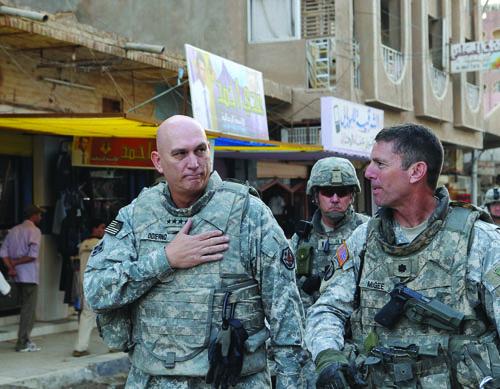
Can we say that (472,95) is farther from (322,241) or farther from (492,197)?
(322,241)

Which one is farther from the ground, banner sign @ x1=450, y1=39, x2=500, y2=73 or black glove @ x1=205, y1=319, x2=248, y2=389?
banner sign @ x1=450, y1=39, x2=500, y2=73

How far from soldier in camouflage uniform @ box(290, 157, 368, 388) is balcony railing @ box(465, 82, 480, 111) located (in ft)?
67.3

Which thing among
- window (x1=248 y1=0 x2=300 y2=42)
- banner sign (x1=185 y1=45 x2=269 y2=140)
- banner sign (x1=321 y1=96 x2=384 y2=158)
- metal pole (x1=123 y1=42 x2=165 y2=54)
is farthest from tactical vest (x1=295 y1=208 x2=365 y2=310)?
window (x1=248 y1=0 x2=300 y2=42)

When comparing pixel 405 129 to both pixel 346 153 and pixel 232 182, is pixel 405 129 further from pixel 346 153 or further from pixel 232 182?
pixel 346 153

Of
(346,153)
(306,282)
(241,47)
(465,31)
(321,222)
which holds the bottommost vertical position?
(306,282)

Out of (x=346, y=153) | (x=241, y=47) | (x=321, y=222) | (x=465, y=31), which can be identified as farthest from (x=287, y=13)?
(x=321, y=222)

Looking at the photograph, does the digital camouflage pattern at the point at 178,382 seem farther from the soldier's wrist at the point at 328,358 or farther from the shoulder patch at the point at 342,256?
the shoulder patch at the point at 342,256

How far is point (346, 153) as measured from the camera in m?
16.1

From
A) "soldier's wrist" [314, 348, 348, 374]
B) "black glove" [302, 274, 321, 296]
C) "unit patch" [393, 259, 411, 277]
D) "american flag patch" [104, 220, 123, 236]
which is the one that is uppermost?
"american flag patch" [104, 220, 123, 236]

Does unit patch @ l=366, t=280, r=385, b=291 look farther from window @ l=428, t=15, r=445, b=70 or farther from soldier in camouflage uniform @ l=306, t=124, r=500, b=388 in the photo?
window @ l=428, t=15, r=445, b=70

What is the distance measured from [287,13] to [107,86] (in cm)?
620

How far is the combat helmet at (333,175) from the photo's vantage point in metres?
6.70

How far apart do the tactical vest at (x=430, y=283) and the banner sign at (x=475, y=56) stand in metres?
19.2

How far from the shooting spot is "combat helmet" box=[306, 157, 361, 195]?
6703mm
